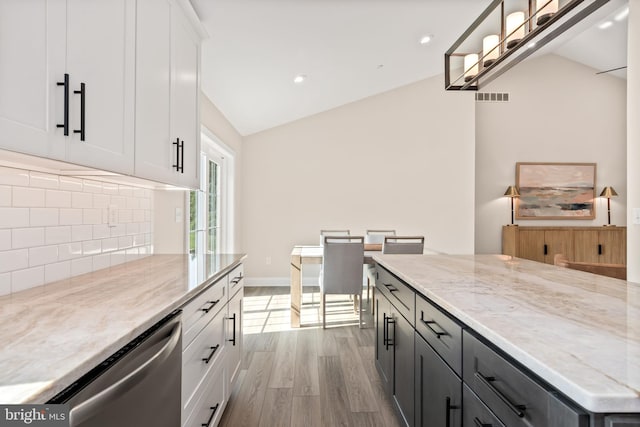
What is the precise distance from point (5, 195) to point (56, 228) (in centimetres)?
28

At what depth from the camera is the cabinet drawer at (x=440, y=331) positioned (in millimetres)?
1166

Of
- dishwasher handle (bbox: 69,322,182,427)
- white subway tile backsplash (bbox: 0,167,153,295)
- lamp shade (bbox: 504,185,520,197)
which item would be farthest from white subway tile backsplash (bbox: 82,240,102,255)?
lamp shade (bbox: 504,185,520,197)

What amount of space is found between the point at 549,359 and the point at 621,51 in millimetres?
7152

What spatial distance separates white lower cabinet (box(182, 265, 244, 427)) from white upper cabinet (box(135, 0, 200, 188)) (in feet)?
2.16

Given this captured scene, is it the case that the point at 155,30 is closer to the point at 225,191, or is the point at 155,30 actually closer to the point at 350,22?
the point at 350,22

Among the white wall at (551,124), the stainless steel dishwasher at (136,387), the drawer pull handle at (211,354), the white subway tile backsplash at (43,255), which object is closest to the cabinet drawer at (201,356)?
the drawer pull handle at (211,354)

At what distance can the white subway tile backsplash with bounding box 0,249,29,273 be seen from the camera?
125cm

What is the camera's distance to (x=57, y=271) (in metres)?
1.51

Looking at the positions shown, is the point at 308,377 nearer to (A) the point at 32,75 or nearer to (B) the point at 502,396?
(B) the point at 502,396

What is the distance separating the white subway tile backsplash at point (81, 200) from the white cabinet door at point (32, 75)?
0.65m

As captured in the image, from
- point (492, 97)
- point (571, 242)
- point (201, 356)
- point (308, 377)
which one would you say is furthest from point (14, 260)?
point (571, 242)

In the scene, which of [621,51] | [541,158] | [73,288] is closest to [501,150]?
[541,158]

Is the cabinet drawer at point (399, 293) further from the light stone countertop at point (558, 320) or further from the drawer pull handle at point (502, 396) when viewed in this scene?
the drawer pull handle at point (502, 396)

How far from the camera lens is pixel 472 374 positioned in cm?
106
